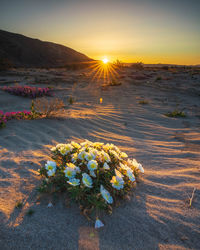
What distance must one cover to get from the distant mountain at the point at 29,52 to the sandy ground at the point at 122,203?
198 ft

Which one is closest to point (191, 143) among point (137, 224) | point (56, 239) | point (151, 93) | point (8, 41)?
point (137, 224)

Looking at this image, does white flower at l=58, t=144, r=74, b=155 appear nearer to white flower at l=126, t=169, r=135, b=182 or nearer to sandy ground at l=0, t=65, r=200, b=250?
sandy ground at l=0, t=65, r=200, b=250

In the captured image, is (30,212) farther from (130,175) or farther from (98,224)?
(130,175)

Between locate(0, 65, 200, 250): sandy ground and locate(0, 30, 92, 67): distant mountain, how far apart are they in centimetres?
6022

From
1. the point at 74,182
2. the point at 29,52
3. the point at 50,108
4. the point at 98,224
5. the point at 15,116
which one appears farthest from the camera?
the point at 29,52

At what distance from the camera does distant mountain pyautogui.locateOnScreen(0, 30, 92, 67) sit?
208ft

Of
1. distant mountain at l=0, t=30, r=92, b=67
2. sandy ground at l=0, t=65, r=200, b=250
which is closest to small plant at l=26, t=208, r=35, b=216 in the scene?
sandy ground at l=0, t=65, r=200, b=250

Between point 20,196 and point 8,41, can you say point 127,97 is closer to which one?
point 20,196

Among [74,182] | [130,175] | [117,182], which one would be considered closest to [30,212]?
[74,182]

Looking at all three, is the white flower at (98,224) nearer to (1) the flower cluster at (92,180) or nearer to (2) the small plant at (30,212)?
(1) the flower cluster at (92,180)

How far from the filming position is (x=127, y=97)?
30.2 ft

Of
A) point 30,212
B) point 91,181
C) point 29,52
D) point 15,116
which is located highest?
point 29,52

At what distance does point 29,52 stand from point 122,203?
8020cm

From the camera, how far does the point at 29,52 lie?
69625mm
